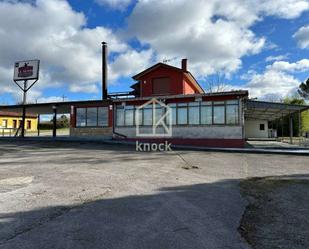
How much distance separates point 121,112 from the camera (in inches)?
930

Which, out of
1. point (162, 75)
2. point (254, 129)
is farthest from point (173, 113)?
point (254, 129)

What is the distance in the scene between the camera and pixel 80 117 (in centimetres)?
2536

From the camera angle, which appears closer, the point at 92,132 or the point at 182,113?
the point at 182,113

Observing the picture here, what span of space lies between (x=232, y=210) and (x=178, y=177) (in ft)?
11.6

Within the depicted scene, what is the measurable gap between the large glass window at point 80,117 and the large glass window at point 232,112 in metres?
11.7

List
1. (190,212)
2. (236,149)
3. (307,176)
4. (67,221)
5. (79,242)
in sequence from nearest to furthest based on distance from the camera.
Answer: (79,242), (67,221), (190,212), (307,176), (236,149)

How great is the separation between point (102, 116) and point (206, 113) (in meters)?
8.44

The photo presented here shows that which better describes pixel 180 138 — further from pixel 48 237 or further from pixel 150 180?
pixel 48 237

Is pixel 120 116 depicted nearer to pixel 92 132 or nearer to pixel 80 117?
pixel 92 132

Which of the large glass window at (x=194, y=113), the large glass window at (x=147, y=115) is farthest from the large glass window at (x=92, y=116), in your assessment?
the large glass window at (x=194, y=113)

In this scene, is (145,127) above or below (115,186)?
above

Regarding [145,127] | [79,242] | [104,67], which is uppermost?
[104,67]

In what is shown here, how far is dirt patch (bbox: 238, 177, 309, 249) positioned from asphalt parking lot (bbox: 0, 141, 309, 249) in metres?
0.22

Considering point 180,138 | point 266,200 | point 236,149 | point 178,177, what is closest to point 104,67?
point 180,138
